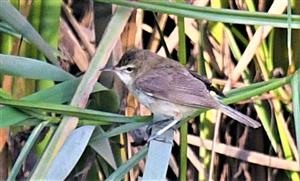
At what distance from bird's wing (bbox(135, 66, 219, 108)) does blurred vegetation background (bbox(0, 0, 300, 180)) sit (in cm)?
3

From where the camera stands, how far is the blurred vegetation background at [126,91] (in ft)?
2.99

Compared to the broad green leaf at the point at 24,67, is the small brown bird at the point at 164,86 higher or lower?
lower

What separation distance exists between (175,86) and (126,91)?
0.66 feet

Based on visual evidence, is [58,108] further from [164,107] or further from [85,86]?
[164,107]

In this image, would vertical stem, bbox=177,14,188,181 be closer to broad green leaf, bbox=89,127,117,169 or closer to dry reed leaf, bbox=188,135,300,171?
broad green leaf, bbox=89,127,117,169

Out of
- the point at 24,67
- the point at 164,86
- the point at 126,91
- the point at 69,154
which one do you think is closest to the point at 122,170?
the point at 69,154

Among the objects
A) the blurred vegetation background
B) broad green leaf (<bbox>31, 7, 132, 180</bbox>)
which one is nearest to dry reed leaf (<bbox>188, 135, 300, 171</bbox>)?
the blurred vegetation background

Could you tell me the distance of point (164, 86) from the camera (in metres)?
1.12

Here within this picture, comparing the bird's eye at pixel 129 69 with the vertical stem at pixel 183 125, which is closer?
the vertical stem at pixel 183 125

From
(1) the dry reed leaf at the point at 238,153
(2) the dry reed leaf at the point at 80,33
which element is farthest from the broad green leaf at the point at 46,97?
(1) the dry reed leaf at the point at 238,153

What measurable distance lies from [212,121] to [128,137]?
166 mm

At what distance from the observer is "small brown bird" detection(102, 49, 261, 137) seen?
3.48ft

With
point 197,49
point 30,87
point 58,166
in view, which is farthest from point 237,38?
point 58,166

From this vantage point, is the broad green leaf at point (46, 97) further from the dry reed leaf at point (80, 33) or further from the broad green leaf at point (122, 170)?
the dry reed leaf at point (80, 33)
